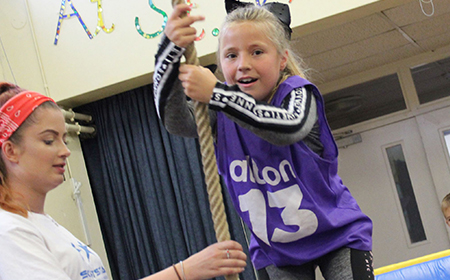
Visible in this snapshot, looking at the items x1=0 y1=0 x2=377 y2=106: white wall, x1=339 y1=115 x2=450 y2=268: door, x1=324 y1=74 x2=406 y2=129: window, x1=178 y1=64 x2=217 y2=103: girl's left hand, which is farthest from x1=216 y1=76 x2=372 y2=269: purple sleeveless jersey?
x1=324 y1=74 x2=406 y2=129: window

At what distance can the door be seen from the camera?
498 centimetres

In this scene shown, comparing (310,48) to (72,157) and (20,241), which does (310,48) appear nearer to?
(72,157)

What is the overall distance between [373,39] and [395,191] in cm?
161

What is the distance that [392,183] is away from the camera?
5125mm

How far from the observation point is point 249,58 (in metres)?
1.34

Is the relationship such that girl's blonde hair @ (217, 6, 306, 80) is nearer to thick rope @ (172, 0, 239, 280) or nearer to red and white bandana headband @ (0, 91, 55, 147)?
thick rope @ (172, 0, 239, 280)

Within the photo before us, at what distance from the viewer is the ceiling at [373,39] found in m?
3.85

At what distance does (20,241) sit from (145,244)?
8.83 ft

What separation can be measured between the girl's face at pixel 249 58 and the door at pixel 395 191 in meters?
4.07

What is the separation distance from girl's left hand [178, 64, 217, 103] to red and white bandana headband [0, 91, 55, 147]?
21.4 inches

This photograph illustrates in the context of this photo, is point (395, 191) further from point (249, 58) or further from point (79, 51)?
point (249, 58)

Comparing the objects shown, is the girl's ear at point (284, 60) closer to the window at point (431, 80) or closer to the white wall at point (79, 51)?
the white wall at point (79, 51)

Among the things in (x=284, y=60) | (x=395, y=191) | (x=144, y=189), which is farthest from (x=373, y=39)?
(x=284, y=60)

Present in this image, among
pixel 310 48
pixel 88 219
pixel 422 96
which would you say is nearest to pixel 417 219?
pixel 422 96
